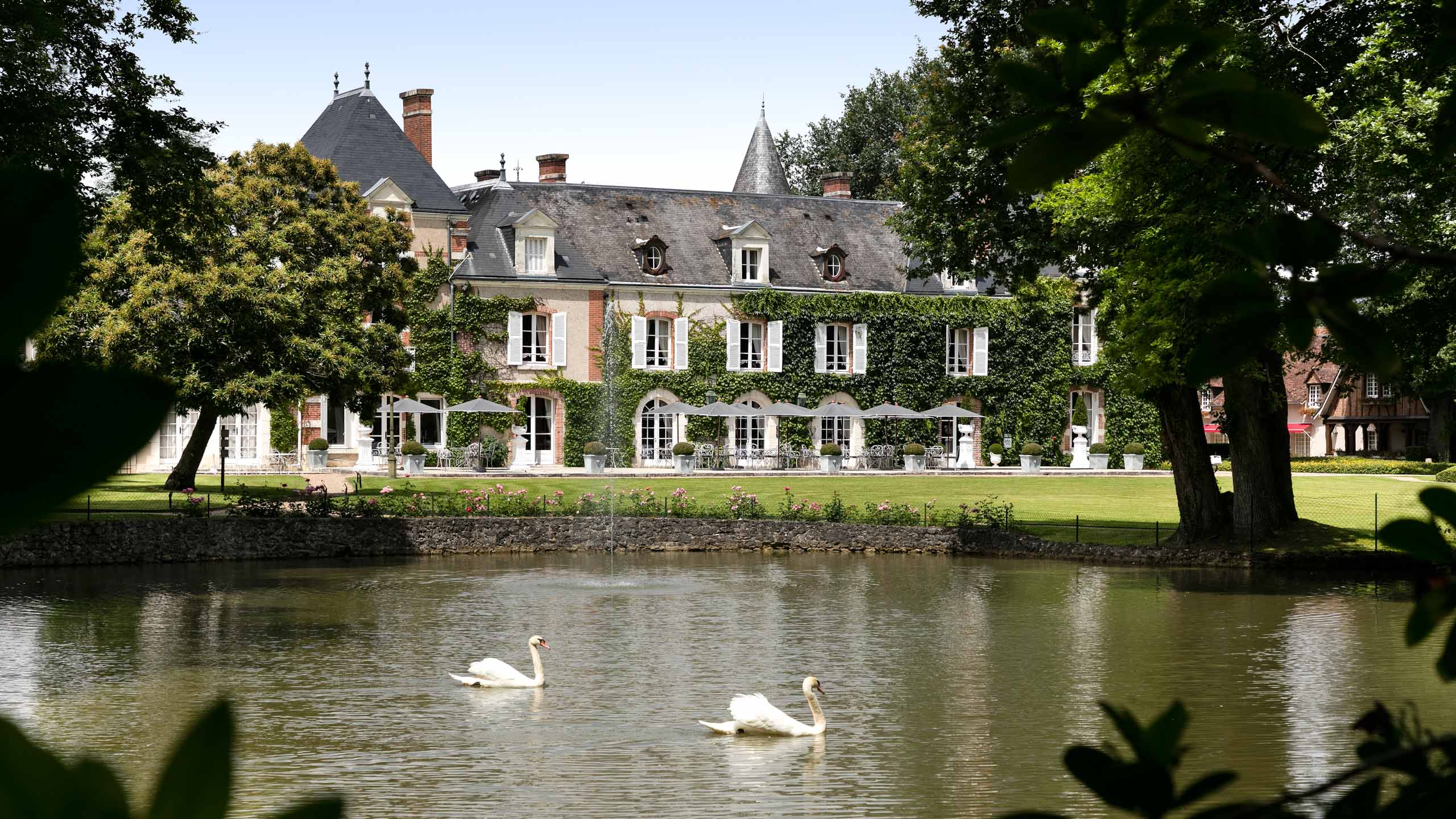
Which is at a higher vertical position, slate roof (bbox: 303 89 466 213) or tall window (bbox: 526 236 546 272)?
slate roof (bbox: 303 89 466 213)

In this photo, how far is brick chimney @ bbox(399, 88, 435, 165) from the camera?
155 feet

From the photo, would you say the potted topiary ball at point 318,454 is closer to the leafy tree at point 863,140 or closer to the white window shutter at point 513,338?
the white window shutter at point 513,338

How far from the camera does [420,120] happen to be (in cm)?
4750

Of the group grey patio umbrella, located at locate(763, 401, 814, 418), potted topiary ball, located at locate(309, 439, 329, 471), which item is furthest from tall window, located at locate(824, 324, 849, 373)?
potted topiary ball, located at locate(309, 439, 329, 471)

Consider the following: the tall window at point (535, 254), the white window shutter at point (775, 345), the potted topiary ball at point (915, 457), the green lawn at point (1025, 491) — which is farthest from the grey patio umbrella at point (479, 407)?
the potted topiary ball at point (915, 457)

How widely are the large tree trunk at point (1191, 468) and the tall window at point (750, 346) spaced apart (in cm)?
2291

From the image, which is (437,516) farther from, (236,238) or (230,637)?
(230,637)

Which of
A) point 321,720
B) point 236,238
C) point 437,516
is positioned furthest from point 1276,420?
point 236,238

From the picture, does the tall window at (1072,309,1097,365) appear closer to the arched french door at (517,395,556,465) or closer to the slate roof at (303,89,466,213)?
the arched french door at (517,395,556,465)

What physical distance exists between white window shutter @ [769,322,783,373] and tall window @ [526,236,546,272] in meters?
8.02

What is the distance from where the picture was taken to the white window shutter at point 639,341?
4594 cm

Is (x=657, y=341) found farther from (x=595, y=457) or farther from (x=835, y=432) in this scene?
(x=835, y=432)

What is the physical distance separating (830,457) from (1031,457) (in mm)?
6915

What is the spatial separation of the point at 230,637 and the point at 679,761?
8.29 metres
